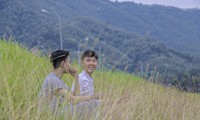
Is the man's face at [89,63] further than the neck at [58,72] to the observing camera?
Yes

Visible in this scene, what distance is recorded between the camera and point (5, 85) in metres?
2.91

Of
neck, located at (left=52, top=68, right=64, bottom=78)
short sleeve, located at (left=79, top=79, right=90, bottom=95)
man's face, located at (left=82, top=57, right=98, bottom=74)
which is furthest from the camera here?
man's face, located at (left=82, top=57, right=98, bottom=74)

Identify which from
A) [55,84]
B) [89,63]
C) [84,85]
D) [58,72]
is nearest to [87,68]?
[89,63]

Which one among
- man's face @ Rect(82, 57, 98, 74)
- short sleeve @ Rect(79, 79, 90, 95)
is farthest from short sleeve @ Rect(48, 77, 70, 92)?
man's face @ Rect(82, 57, 98, 74)

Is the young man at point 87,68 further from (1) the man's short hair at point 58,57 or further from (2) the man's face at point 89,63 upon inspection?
(1) the man's short hair at point 58,57

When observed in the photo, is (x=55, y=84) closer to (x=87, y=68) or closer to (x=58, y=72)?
(x=58, y=72)

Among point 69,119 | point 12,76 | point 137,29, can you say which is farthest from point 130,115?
point 137,29

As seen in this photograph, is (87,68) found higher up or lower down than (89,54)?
lower down

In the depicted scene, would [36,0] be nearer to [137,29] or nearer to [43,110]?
[43,110]

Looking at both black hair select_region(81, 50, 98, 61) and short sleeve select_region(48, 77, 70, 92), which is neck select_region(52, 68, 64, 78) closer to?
short sleeve select_region(48, 77, 70, 92)

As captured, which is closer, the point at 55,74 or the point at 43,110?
the point at 43,110

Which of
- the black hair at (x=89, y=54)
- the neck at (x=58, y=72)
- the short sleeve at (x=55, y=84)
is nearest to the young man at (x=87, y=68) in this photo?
the black hair at (x=89, y=54)

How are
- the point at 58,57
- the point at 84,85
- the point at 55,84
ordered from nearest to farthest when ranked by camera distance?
the point at 55,84 < the point at 58,57 < the point at 84,85

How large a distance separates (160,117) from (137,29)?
581 ft
